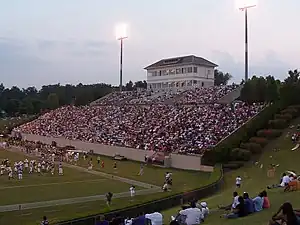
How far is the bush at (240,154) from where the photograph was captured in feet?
142

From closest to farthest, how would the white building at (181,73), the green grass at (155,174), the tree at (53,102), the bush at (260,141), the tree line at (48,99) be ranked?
the green grass at (155,174) < the bush at (260,141) < the white building at (181,73) < the tree line at (48,99) < the tree at (53,102)

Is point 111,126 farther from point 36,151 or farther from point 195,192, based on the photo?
point 195,192

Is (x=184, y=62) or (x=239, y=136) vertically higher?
A: (x=184, y=62)

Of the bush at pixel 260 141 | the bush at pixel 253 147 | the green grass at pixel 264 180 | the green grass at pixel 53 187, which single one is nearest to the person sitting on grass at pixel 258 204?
the green grass at pixel 264 180

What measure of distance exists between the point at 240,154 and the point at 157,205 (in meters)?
18.6

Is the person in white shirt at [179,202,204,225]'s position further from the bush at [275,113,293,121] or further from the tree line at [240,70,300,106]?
the tree line at [240,70,300,106]

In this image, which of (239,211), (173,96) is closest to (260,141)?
(239,211)

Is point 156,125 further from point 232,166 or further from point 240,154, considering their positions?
point 232,166

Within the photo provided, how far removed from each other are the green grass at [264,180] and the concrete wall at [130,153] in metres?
4.99

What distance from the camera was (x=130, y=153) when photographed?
54875mm

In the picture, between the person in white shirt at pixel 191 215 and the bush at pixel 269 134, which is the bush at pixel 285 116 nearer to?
the bush at pixel 269 134

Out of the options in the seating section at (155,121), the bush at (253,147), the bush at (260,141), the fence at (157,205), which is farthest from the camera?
the seating section at (155,121)

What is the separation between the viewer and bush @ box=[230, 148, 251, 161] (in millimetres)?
43219

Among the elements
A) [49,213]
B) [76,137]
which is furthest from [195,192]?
[76,137]
